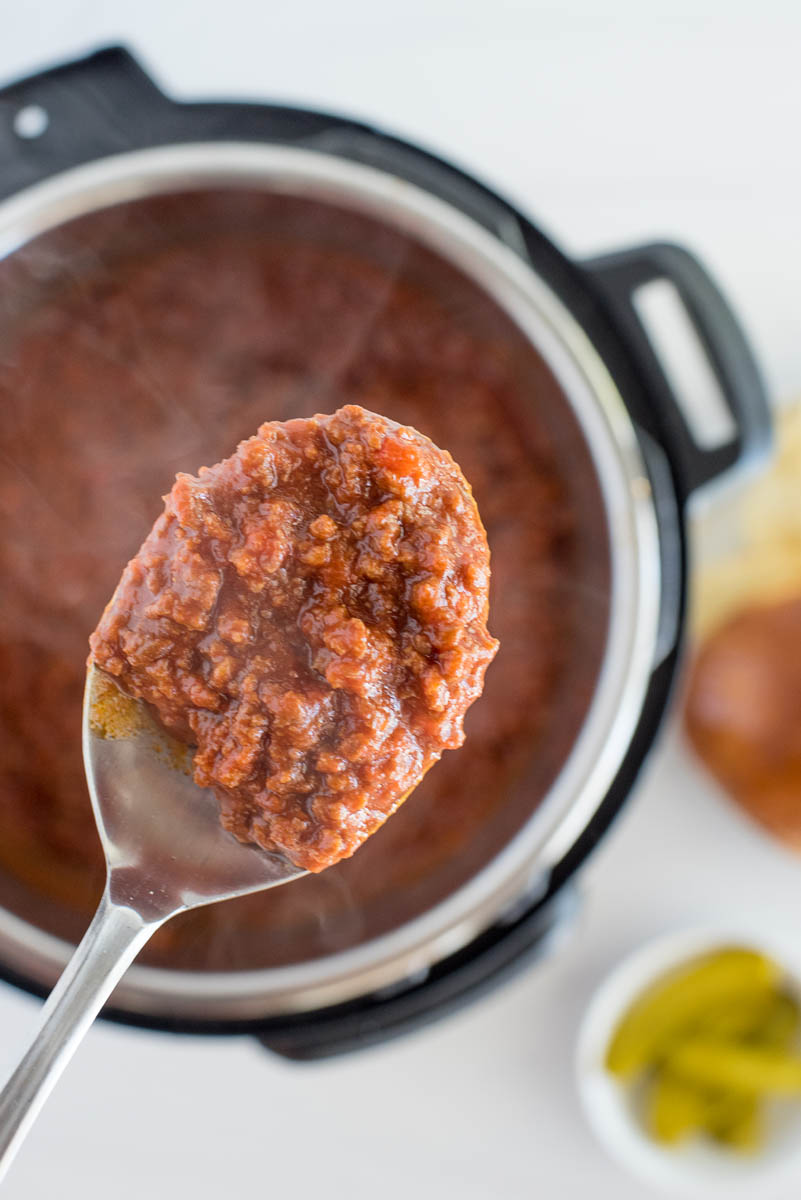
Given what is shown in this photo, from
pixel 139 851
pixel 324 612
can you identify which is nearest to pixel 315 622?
pixel 324 612

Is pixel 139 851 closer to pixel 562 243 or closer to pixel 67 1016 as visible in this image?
pixel 67 1016

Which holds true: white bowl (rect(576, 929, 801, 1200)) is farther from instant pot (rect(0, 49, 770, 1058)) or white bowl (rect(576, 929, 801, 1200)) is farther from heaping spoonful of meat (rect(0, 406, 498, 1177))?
heaping spoonful of meat (rect(0, 406, 498, 1177))

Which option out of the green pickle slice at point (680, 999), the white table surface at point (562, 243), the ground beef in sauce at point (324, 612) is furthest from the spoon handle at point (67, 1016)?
the green pickle slice at point (680, 999)

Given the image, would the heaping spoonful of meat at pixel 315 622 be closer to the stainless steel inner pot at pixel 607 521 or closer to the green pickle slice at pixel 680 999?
the stainless steel inner pot at pixel 607 521

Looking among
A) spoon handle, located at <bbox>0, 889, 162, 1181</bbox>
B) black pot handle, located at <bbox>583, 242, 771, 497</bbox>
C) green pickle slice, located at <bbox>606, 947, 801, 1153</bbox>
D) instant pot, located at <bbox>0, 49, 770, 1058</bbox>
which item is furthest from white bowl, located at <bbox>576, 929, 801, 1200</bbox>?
spoon handle, located at <bbox>0, 889, 162, 1181</bbox>

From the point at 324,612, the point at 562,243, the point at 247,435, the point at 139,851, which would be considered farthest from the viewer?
the point at 562,243

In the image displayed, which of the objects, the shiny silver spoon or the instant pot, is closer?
the shiny silver spoon
